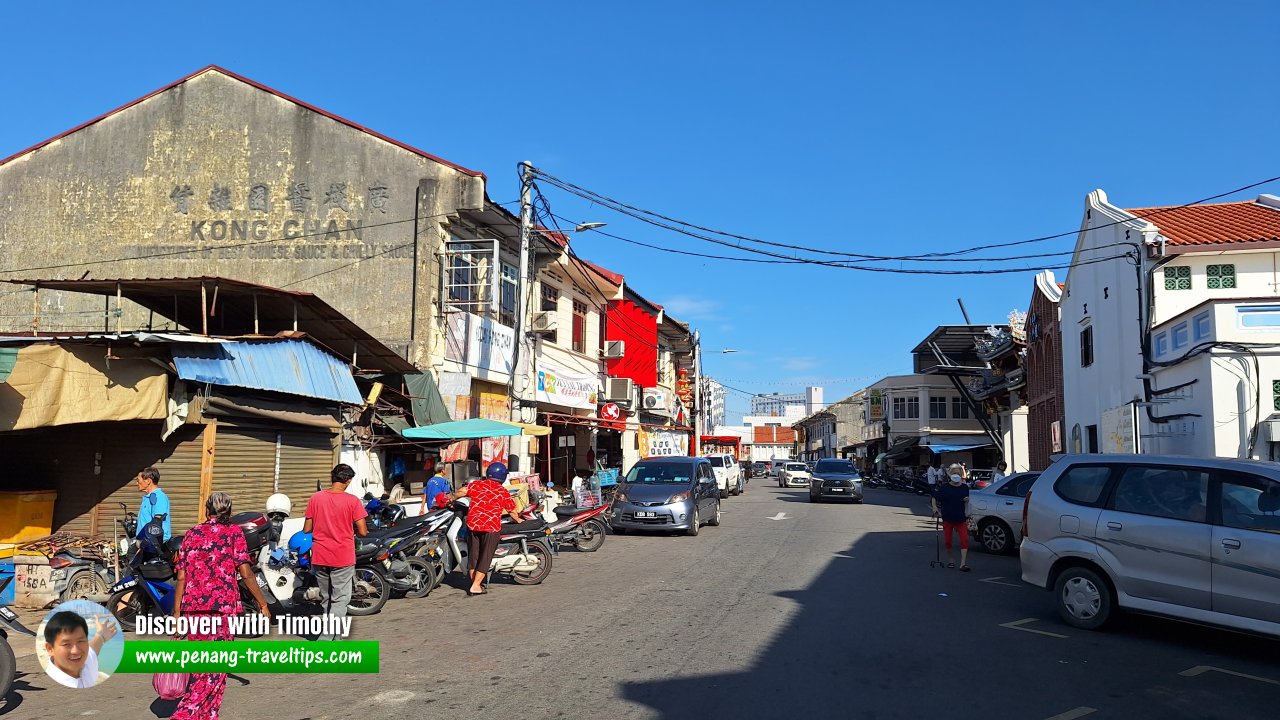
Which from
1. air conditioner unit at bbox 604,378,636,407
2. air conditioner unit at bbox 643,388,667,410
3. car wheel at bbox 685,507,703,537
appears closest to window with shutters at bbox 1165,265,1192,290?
car wheel at bbox 685,507,703,537

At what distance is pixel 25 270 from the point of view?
21406 mm

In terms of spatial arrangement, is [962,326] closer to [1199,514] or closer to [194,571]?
[1199,514]

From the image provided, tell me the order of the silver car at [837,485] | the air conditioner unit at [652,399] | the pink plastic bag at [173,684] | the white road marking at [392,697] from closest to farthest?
the pink plastic bag at [173,684] < the white road marking at [392,697] < the silver car at [837,485] < the air conditioner unit at [652,399]

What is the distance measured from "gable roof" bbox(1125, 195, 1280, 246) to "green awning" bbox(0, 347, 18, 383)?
23600mm

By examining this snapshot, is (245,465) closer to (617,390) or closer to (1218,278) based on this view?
(617,390)

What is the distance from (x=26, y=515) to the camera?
11.6 metres

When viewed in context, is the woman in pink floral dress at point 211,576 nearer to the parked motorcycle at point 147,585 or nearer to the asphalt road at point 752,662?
the asphalt road at point 752,662

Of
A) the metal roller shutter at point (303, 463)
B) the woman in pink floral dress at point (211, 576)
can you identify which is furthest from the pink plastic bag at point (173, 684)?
the metal roller shutter at point (303, 463)

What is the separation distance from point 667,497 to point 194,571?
13418 mm

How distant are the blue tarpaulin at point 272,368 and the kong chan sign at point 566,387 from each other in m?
11.3

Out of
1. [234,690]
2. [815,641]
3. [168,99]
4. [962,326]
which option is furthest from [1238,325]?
[962,326]

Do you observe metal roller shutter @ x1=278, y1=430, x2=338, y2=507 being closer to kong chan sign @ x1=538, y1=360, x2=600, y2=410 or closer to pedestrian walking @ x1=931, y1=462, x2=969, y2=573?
pedestrian walking @ x1=931, y1=462, x2=969, y2=573

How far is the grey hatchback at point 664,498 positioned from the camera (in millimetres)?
18000

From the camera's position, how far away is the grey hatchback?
1800cm
